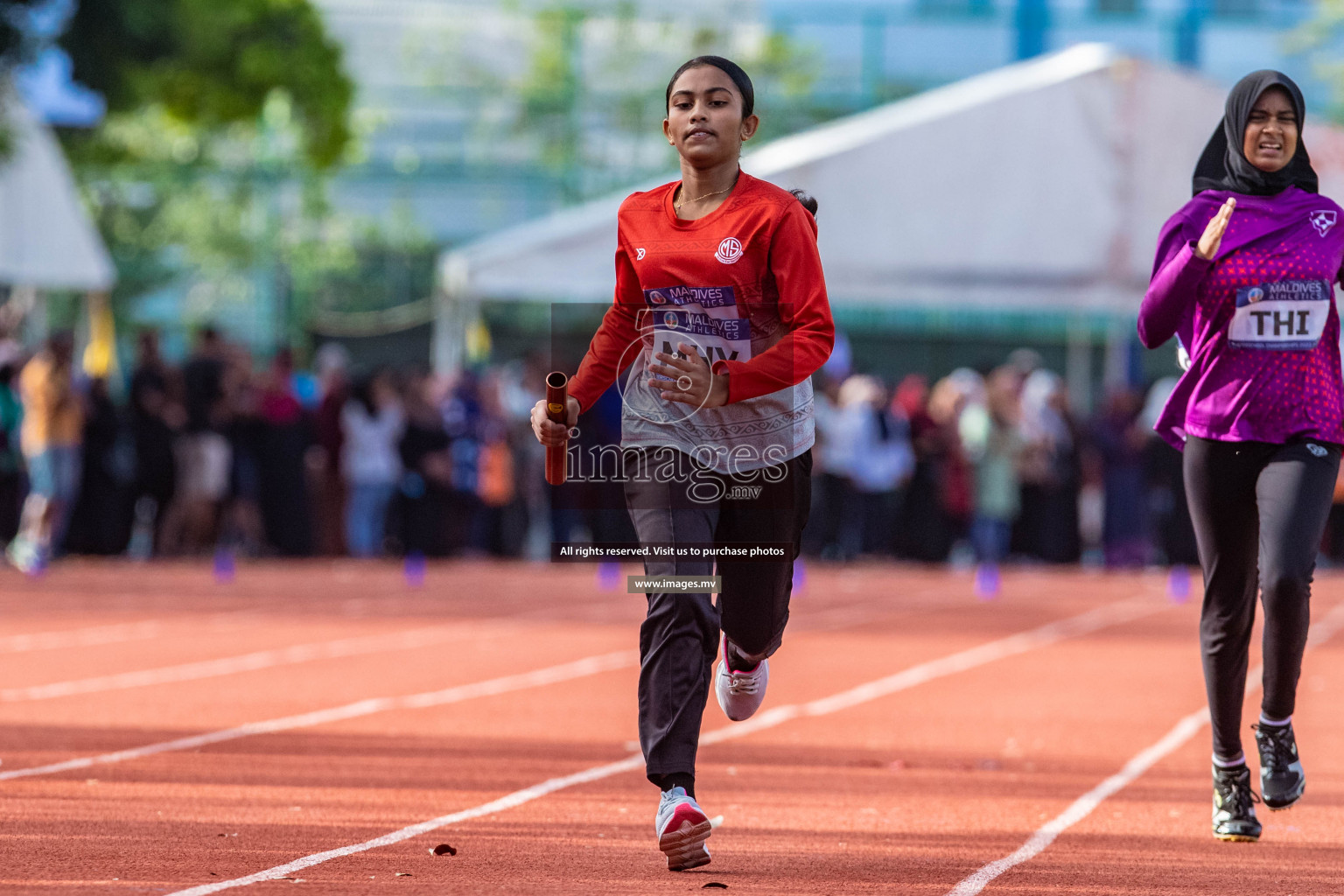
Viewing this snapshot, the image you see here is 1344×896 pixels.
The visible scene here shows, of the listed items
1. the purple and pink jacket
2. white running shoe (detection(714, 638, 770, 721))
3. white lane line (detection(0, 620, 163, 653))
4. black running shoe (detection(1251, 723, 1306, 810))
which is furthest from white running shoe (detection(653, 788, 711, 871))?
white lane line (detection(0, 620, 163, 653))

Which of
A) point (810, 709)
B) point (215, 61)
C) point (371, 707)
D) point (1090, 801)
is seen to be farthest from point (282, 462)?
point (1090, 801)

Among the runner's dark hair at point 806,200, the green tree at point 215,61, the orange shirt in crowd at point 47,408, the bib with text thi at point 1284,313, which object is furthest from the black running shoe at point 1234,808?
the green tree at point 215,61

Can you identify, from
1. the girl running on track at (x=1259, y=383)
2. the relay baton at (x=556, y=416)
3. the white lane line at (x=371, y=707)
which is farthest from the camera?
the white lane line at (x=371, y=707)

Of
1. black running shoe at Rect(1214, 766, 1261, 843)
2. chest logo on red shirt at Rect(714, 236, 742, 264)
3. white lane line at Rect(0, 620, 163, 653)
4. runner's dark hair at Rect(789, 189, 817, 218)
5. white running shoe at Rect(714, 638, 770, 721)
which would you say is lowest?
white lane line at Rect(0, 620, 163, 653)

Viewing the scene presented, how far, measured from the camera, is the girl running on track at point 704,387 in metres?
5.20

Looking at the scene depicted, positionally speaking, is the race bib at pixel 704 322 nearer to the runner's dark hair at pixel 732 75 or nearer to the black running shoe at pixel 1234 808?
the runner's dark hair at pixel 732 75

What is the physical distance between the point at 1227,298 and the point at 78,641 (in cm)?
852

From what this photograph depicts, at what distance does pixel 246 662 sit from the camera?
459 inches

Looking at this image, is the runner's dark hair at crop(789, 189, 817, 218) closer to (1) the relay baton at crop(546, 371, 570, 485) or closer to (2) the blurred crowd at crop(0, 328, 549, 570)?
(1) the relay baton at crop(546, 371, 570, 485)

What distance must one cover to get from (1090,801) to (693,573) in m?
2.38

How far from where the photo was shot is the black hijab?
5977mm

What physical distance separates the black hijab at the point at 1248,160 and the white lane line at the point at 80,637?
26.7 ft

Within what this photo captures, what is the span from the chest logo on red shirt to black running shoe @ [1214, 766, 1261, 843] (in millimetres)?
2252

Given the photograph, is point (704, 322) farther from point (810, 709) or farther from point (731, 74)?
point (810, 709)
